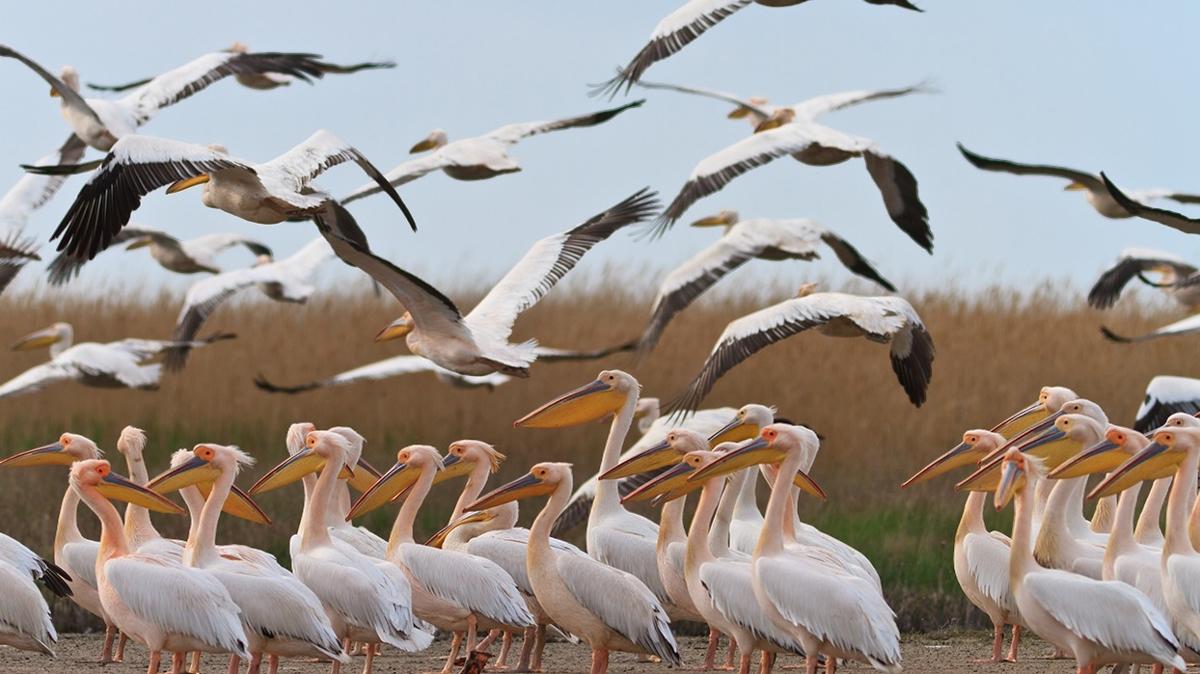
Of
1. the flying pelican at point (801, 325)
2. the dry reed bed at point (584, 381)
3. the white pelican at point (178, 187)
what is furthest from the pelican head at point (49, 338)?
the flying pelican at point (801, 325)

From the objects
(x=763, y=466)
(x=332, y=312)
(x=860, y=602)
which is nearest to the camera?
(x=860, y=602)

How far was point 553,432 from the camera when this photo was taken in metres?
12.5

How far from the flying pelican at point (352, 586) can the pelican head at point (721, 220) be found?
25.0ft

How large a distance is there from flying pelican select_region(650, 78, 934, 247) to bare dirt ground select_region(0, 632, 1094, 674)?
2237 millimetres

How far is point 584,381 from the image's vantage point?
1395 cm

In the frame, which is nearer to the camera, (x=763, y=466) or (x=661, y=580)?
(x=661, y=580)

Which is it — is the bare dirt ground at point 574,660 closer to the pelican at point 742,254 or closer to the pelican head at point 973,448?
the pelican head at point 973,448

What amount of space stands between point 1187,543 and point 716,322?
316 inches

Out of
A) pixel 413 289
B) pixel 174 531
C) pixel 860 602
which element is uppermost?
pixel 413 289

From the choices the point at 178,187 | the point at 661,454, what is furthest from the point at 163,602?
the point at 661,454

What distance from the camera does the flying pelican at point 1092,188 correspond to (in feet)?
31.6

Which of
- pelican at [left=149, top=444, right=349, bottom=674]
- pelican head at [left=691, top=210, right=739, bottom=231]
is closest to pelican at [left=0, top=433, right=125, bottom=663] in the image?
pelican at [left=149, top=444, right=349, bottom=674]

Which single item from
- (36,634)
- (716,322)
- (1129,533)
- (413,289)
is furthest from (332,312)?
(1129,533)

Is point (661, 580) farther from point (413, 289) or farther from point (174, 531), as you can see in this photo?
point (174, 531)
